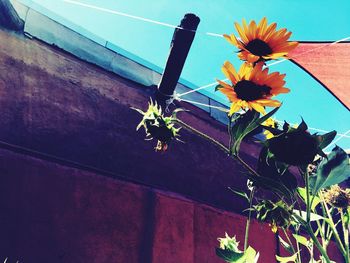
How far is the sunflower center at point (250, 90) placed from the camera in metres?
0.51

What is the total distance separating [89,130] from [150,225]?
0.80 m

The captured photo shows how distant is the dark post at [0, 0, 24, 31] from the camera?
7.52 feet

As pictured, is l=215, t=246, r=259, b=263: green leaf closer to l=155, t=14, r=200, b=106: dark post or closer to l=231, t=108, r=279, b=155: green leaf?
l=231, t=108, r=279, b=155: green leaf

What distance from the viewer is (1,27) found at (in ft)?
7.62

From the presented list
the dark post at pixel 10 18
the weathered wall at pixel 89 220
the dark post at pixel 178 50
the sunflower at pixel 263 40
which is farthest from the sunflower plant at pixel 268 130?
the dark post at pixel 10 18

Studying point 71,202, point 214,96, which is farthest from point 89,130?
point 214,96

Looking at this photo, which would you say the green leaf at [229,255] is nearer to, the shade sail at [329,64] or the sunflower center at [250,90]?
the sunflower center at [250,90]

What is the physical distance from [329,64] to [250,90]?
2.04 m

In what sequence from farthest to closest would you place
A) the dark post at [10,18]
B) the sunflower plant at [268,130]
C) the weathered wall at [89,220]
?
1. the dark post at [10,18]
2. the weathered wall at [89,220]
3. the sunflower plant at [268,130]

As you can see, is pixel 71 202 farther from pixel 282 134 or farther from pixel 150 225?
pixel 282 134

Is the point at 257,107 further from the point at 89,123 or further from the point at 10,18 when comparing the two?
the point at 10,18

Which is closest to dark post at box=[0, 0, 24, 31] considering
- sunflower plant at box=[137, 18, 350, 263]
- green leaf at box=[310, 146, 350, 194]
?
sunflower plant at box=[137, 18, 350, 263]

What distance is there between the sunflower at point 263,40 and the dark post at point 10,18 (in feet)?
7.36

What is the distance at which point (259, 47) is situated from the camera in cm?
55
